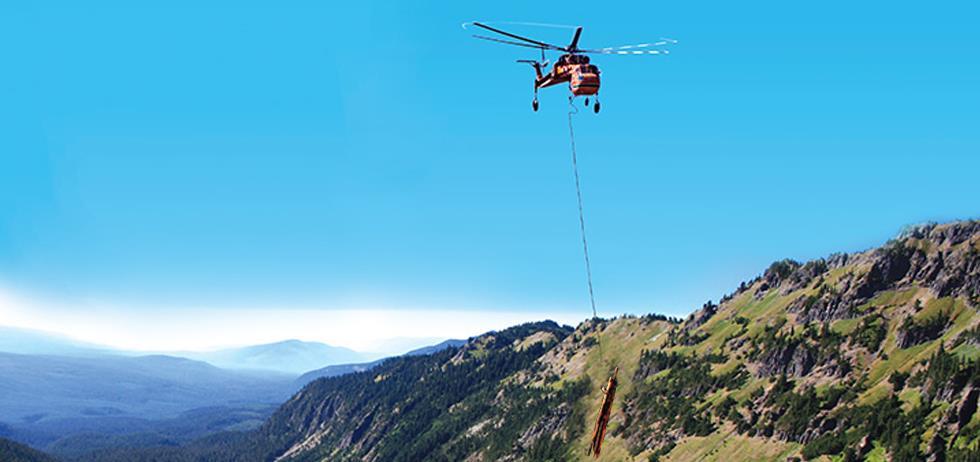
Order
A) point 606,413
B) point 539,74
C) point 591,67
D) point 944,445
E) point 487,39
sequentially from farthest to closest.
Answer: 1. point 944,445
2. point 539,74
3. point 591,67
4. point 487,39
5. point 606,413

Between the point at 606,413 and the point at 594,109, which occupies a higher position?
the point at 594,109

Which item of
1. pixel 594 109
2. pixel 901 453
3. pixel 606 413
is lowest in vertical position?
pixel 901 453

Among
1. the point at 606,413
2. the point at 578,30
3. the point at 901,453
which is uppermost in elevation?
the point at 578,30

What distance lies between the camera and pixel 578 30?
189ft

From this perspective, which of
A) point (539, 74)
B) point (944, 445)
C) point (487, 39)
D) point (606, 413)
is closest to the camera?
point (606, 413)

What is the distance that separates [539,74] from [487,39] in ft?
52.0

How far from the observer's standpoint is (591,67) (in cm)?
5981

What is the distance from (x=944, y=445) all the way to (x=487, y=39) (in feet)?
663

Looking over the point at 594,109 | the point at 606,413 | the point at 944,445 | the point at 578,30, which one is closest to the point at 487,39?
the point at 578,30

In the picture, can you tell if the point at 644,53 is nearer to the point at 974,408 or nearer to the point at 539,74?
the point at 539,74

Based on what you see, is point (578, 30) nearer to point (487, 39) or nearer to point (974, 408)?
point (487, 39)

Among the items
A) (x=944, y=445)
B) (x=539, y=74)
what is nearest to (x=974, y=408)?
(x=944, y=445)

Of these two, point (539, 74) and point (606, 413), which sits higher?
point (539, 74)

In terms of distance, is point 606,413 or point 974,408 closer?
point 606,413
